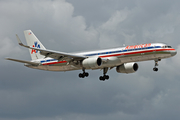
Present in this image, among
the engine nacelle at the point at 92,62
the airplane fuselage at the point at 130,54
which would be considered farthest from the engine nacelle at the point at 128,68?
the engine nacelle at the point at 92,62

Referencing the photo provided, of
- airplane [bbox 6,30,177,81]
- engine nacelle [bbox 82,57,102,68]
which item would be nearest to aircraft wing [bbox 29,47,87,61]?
airplane [bbox 6,30,177,81]

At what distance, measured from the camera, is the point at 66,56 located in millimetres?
66000

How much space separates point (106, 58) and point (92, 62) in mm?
3278

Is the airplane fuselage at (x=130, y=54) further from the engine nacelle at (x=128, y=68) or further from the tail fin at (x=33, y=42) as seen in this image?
the tail fin at (x=33, y=42)

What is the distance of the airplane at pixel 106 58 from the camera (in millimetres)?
63375

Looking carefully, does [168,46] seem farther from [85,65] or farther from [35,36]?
[35,36]

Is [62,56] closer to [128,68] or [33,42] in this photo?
[128,68]

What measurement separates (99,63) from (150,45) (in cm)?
1011

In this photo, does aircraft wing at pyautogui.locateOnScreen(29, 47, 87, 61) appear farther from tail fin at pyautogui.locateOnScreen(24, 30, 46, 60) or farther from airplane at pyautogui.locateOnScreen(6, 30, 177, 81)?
tail fin at pyautogui.locateOnScreen(24, 30, 46, 60)

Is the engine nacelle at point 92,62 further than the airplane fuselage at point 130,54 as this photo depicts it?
Yes

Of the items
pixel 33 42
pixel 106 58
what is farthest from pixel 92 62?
pixel 33 42

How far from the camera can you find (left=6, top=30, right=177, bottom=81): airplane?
63375 mm

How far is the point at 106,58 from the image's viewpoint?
218ft

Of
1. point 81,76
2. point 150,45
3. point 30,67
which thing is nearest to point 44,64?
point 30,67
